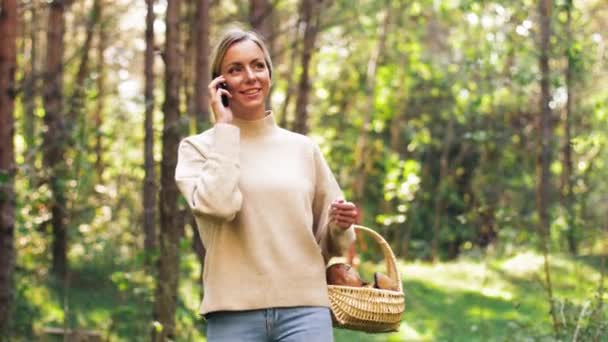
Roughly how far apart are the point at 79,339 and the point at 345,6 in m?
7.51

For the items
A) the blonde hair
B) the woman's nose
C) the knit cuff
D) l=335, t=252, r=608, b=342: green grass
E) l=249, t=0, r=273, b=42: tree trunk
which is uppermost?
l=249, t=0, r=273, b=42: tree trunk

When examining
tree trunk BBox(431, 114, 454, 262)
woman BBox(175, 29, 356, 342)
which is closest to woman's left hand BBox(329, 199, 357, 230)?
woman BBox(175, 29, 356, 342)

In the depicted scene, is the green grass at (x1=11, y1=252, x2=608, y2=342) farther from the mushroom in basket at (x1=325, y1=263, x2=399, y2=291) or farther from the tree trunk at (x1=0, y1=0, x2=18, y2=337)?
the mushroom in basket at (x1=325, y1=263, x2=399, y2=291)

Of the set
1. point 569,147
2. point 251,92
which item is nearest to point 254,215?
point 251,92

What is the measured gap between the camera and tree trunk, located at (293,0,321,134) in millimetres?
12992

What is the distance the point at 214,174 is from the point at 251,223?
0.78 ft

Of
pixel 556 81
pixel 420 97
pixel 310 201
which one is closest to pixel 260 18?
pixel 556 81

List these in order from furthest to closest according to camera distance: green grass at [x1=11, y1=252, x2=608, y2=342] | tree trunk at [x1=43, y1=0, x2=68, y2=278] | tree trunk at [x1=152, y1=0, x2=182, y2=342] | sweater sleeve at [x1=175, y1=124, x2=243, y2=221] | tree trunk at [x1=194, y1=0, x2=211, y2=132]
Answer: tree trunk at [x1=43, y1=0, x2=68, y2=278] < tree trunk at [x1=194, y1=0, x2=211, y2=132] < green grass at [x1=11, y1=252, x2=608, y2=342] < tree trunk at [x1=152, y1=0, x2=182, y2=342] < sweater sleeve at [x1=175, y1=124, x2=243, y2=221]

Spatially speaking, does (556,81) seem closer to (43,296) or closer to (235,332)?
(43,296)

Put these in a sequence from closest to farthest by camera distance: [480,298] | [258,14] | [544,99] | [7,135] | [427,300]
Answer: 1. [7,135]
2. [480,298]
3. [258,14]
4. [427,300]
5. [544,99]

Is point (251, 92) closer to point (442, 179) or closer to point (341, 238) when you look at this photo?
point (341, 238)

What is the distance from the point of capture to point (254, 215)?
13.1 feet

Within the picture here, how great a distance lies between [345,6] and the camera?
52.0 feet

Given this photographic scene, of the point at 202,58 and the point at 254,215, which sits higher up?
the point at 202,58
